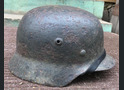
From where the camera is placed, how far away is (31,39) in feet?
4.21

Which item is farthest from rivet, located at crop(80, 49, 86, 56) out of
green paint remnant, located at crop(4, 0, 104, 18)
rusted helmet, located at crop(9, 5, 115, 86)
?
green paint remnant, located at crop(4, 0, 104, 18)

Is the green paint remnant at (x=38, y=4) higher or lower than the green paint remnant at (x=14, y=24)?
higher

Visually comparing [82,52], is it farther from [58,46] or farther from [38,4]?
[38,4]

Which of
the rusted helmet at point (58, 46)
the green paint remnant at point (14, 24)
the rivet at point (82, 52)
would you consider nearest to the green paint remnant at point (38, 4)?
the green paint remnant at point (14, 24)

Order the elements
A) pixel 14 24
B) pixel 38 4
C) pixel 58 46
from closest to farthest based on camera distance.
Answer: pixel 58 46, pixel 14 24, pixel 38 4

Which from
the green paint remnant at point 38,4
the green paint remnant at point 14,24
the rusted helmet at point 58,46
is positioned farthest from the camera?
the green paint remnant at point 38,4

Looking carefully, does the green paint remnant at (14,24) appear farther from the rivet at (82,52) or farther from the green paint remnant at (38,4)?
the rivet at (82,52)

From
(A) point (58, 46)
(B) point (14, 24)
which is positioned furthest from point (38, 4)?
(A) point (58, 46)

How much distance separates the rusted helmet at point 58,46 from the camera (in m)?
1.23

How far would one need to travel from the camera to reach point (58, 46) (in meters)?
1.23

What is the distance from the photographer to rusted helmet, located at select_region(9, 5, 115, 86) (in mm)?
1228

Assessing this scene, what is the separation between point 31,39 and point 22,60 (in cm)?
23

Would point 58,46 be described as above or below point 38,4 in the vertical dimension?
below

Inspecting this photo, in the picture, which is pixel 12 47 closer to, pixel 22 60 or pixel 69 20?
pixel 22 60
